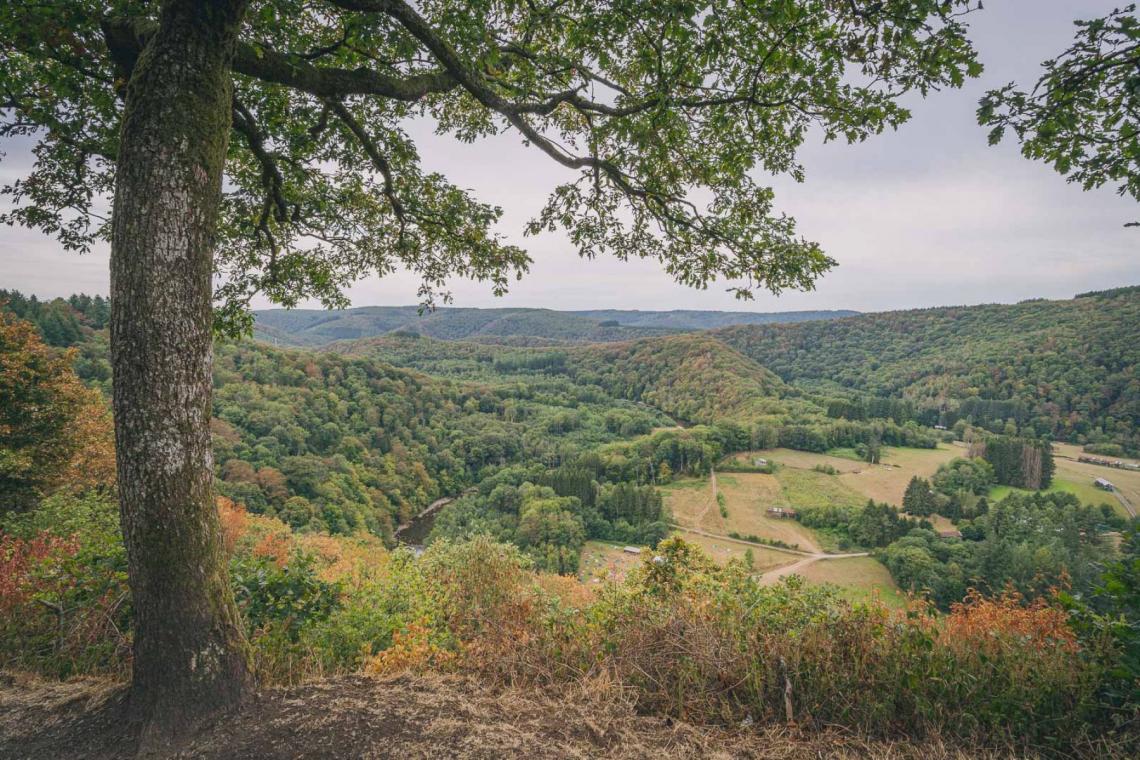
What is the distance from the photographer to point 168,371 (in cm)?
247

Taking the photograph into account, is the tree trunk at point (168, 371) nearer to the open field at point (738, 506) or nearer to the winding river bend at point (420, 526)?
the winding river bend at point (420, 526)

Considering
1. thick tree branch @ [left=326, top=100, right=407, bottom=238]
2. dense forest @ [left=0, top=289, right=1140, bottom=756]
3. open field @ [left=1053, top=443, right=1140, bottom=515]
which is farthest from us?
open field @ [left=1053, top=443, right=1140, bottom=515]

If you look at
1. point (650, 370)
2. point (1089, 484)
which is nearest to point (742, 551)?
point (1089, 484)

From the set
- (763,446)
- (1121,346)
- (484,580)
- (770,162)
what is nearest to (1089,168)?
(770,162)

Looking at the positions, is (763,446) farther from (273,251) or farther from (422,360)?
(422,360)

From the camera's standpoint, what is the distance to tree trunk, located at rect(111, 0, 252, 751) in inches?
96.0

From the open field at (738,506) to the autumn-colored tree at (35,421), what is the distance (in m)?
53.1

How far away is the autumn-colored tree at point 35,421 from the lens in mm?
11852

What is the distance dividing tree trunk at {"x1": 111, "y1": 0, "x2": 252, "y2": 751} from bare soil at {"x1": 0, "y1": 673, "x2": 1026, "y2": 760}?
10.5 inches

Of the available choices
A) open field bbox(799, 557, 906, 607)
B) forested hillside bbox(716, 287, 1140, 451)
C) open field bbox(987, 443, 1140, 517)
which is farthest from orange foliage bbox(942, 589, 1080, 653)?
forested hillside bbox(716, 287, 1140, 451)

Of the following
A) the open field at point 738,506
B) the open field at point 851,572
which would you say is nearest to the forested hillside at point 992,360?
the open field at point 738,506

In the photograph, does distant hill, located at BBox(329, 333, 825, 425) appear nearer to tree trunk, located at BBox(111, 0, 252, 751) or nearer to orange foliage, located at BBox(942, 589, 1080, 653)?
orange foliage, located at BBox(942, 589, 1080, 653)

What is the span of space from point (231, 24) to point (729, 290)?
422cm

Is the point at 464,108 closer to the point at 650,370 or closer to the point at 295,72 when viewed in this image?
the point at 295,72
